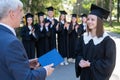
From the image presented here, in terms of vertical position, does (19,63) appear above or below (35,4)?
above

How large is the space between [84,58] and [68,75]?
5306 mm

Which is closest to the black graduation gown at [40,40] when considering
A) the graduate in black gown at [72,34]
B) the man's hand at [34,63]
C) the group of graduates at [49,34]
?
the group of graduates at [49,34]

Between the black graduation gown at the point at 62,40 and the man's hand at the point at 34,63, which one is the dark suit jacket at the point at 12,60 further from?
the black graduation gown at the point at 62,40

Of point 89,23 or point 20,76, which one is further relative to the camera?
point 89,23

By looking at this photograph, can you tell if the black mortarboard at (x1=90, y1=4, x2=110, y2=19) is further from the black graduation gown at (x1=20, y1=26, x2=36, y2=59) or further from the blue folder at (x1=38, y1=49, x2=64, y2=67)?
the black graduation gown at (x1=20, y1=26, x2=36, y2=59)

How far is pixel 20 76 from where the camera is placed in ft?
9.57

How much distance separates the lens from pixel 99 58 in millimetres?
4789

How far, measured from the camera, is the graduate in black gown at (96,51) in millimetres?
4707

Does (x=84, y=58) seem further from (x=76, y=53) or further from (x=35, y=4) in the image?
(x=35, y=4)

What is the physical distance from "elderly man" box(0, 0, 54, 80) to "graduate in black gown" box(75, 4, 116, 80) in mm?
1779

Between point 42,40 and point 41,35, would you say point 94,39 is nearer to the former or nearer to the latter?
point 41,35

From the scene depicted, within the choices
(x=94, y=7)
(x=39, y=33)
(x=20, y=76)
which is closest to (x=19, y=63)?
(x=20, y=76)

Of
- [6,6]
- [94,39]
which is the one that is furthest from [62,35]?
[6,6]

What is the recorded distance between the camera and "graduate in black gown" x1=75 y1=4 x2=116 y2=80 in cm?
471
